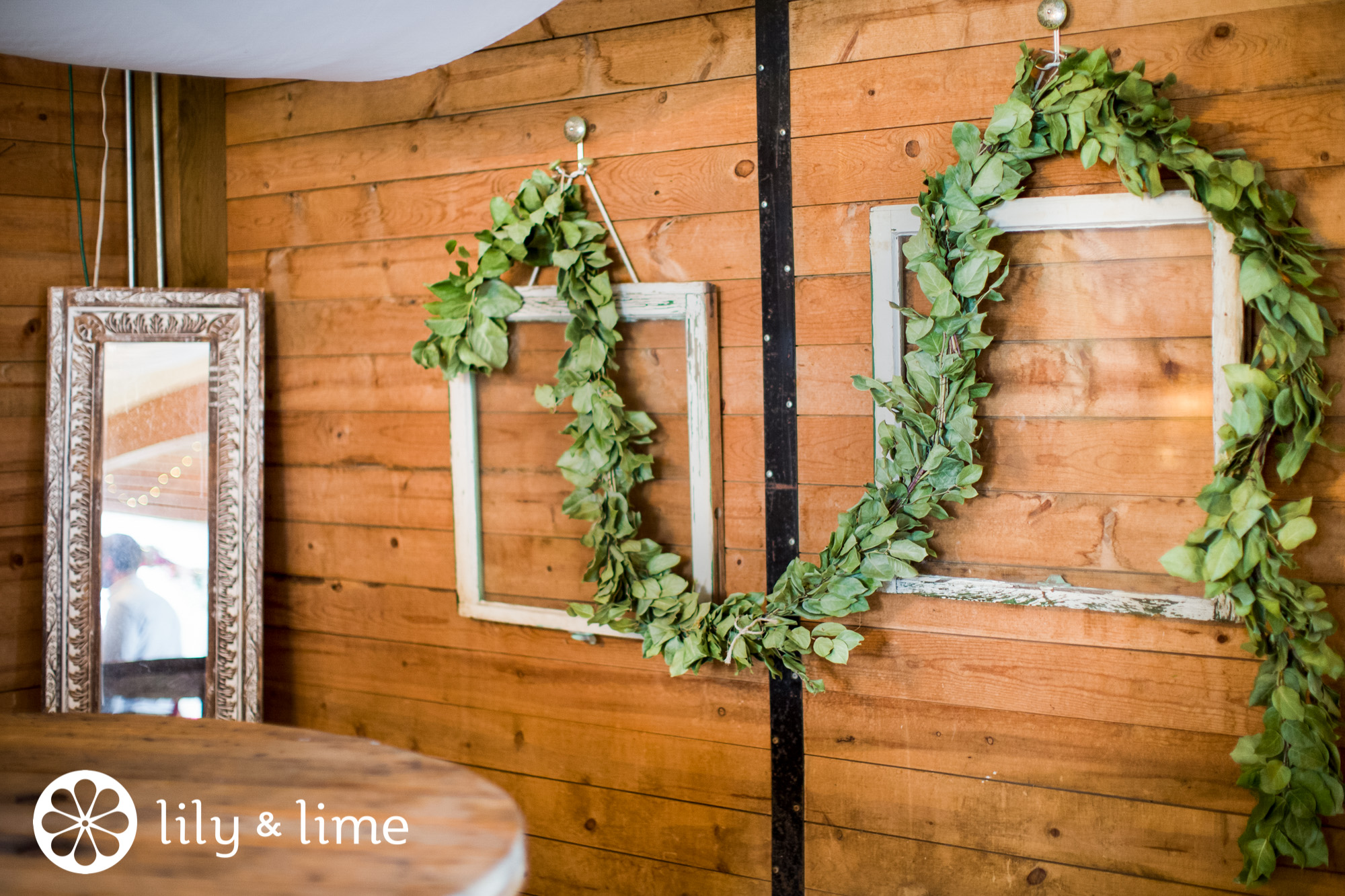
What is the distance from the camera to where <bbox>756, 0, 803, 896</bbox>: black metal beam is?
5.56ft

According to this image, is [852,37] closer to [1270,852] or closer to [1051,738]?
[1051,738]

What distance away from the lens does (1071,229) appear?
60.1 inches

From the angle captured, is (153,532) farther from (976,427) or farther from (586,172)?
(976,427)

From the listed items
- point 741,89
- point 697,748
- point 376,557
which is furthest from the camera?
point 376,557

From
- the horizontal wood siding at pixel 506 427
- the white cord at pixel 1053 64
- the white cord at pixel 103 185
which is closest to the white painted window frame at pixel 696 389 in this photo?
the horizontal wood siding at pixel 506 427

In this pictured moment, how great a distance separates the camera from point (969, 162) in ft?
4.95

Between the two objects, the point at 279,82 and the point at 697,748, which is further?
the point at 279,82

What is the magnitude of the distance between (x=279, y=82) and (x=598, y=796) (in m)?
1.79

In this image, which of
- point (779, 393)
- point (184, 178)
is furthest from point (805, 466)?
point (184, 178)

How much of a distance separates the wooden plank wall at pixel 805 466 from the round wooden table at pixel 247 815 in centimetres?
91

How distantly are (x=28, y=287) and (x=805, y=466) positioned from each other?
1830mm

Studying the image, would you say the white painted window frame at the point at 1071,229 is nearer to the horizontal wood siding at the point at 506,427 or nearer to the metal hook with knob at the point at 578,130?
the horizontal wood siding at the point at 506,427

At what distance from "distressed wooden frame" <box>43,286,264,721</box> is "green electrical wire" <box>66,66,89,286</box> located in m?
0.16

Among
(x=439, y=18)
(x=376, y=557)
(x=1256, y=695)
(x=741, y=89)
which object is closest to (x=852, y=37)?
(x=741, y=89)
